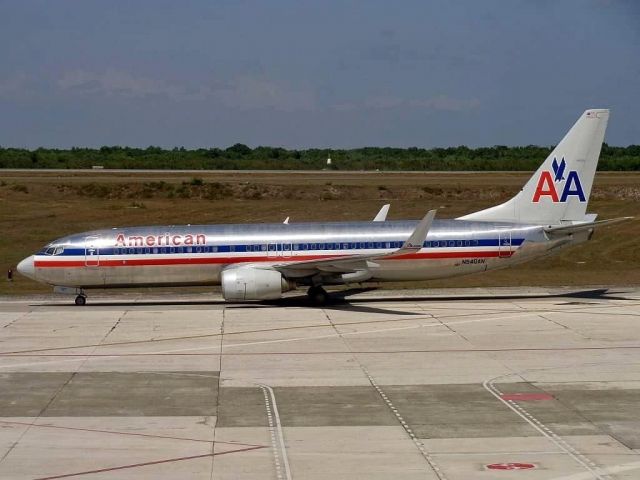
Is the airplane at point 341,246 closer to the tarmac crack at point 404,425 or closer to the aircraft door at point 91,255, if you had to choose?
the aircraft door at point 91,255

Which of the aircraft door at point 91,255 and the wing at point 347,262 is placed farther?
the aircraft door at point 91,255

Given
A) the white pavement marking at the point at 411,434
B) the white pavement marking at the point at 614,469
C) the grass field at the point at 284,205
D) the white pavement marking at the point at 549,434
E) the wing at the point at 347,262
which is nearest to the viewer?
the white pavement marking at the point at 614,469

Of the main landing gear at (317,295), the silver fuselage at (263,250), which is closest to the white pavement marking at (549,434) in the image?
the silver fuselage at (263,250)

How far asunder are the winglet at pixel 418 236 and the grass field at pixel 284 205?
1074cm

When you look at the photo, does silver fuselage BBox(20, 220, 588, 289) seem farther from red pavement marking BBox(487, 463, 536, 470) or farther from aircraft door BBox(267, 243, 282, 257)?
red pavement marking BBox(487, 463, 536, 470)

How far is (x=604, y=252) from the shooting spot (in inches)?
2195

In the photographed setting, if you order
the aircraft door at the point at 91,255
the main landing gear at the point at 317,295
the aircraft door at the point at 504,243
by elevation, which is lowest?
the main landing gear at the point at 317,295

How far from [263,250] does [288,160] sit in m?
108

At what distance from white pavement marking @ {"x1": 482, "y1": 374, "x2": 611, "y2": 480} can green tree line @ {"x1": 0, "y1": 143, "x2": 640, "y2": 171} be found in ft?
324

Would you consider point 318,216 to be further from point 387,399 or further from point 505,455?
point 505,455

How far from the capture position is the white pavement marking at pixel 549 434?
1691cm

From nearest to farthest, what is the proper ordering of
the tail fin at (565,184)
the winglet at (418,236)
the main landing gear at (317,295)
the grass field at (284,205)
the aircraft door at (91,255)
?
1. the winglet at (418,236)
2. the aircraft door at (91,255)
3. the main landing gear at (317,295)
4. the tail fin at (565,184)
5. the grass field at (284,205)

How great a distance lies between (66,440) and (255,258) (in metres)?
20.1

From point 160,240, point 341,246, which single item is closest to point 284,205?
point 341,246
